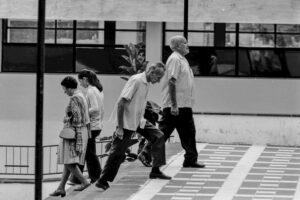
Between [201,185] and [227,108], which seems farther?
[227,108]

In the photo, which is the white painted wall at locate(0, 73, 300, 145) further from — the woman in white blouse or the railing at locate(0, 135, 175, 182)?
the woman in white blouse

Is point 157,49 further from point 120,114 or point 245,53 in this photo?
point 120,114

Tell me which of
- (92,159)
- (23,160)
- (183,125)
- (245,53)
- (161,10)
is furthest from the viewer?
(23,160)

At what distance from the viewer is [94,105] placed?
16.4 meters

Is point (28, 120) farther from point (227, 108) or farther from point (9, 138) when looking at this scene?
point (227, 108)

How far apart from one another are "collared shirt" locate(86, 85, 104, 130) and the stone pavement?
0.81 m

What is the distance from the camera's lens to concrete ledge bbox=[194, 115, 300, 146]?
21.2 metres

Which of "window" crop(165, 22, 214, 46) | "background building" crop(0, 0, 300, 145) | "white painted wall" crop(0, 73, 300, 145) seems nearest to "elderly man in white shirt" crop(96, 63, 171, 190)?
"background building" crop(0, 0, 300, 145)

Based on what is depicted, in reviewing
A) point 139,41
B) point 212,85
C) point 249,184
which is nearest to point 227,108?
point 212,85

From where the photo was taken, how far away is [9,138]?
1126 inches

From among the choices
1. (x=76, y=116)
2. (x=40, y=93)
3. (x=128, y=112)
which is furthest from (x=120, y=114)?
(x=40, y=93)

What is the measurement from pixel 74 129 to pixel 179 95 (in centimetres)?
178

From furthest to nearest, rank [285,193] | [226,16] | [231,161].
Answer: [226,16] → [231,161] → [285,193]

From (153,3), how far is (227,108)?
3159mm
